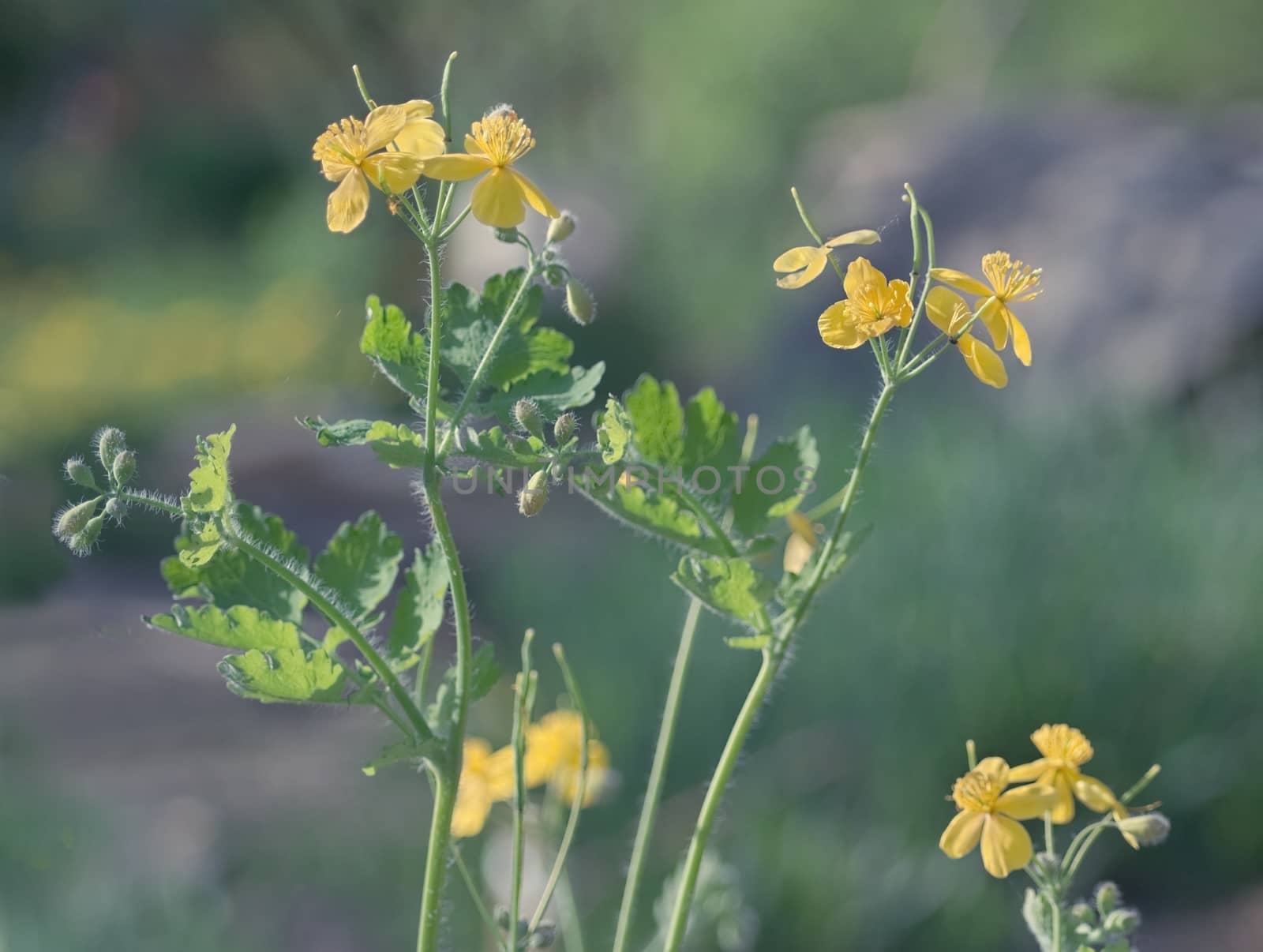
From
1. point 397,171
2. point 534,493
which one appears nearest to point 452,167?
point 397,171

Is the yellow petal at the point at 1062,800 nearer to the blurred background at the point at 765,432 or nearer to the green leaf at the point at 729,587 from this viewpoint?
the green leaf at the point at 729,587

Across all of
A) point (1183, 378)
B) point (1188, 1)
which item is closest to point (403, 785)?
point (1183, 378)

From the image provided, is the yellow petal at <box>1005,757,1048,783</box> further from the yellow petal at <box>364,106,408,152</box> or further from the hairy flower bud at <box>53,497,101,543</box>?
the hairy flower bud at <box>53,497,101,543</box>

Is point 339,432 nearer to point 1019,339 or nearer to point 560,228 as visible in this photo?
point 560,228

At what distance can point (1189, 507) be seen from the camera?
265 cm

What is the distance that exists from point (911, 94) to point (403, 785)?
22.8 ft

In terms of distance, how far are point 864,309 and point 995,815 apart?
23cm

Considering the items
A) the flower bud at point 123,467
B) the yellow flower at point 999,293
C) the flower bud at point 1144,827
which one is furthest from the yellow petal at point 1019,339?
the flower bud at point 123,467

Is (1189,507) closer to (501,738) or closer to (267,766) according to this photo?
(501,738)

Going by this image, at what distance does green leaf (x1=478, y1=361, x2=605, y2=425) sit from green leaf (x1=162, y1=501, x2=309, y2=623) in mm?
104

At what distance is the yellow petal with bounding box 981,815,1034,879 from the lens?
501 millimetres

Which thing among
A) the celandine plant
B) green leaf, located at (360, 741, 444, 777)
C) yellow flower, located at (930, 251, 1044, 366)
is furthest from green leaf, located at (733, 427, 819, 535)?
green leaf, located at (360, 741, 444, 777)

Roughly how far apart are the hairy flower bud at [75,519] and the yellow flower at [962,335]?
13.3 inches

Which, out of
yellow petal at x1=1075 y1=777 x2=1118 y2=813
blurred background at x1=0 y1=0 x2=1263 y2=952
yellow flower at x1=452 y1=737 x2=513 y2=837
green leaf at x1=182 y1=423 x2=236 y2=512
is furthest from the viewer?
blurred background at x1=0 y1=0 x2=1263 y2=952
